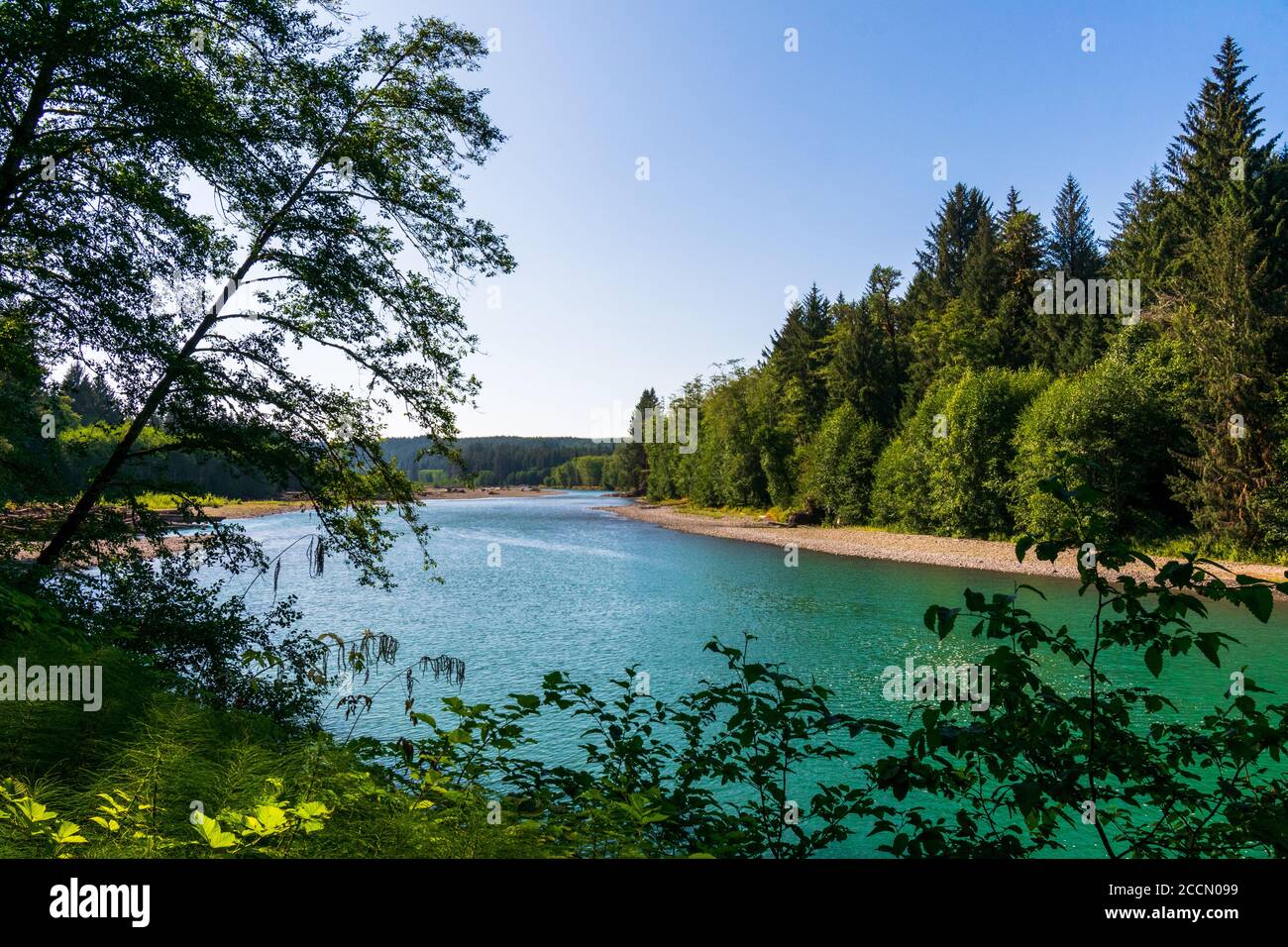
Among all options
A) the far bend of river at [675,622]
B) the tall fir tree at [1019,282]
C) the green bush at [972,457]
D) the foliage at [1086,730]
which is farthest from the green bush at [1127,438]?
the foliage at [1086,730]

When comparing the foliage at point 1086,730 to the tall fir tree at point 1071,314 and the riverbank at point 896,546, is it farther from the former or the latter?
the tall fir tree at point 1071,314

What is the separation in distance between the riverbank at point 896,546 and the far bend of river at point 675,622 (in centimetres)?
182

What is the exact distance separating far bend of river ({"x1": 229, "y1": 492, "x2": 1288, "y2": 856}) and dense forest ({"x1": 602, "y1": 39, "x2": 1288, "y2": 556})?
577cm

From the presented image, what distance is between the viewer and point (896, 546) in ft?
131

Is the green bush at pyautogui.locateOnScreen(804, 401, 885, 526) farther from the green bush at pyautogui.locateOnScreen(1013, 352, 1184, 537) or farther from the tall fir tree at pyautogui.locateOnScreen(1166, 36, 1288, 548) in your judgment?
the tall fir tree at pyautogui.locateOnScreen(1166, 36, 1288, 548)

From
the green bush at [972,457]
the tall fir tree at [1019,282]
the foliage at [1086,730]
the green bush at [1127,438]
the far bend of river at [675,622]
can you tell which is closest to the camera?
the foliage at [1086,730]

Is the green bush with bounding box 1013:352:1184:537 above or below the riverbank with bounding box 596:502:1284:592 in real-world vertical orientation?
above

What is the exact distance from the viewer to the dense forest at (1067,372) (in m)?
27.8

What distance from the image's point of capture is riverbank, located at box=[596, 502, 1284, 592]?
94.0 feet

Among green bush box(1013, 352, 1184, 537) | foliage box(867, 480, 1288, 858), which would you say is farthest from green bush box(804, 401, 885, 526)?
foliage box(867, 480, 1288, 858)

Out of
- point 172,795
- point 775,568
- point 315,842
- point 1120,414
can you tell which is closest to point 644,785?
point 315,842

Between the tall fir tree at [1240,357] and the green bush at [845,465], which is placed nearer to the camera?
the tall fir tree at [1240,357]
